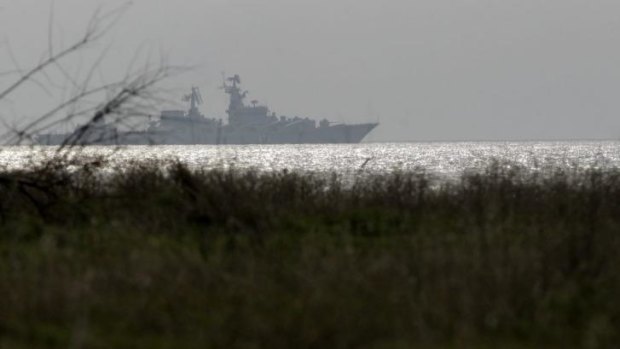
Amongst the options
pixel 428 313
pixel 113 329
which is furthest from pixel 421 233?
pixel 113 329

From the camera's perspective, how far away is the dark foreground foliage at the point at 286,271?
6.83 meters

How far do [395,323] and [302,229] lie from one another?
200 inches

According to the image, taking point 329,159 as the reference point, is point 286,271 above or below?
above

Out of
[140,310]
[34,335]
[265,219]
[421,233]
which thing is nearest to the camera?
[34,335]

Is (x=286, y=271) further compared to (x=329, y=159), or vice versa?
(x=329, y=159)

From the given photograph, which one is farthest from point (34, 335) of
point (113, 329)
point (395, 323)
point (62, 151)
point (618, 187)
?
point (618, 187)

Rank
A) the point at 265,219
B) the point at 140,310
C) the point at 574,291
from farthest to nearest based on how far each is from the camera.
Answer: the point at 265,219 < the point at 574,291 < the point at 140,310

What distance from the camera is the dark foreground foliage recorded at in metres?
6.83

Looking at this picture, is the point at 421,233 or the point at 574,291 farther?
the point at 421,233

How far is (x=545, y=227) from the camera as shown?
11.4 meters

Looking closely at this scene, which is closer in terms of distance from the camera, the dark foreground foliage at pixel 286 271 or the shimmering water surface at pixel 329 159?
the dark foreground foliage at pixel 286 271

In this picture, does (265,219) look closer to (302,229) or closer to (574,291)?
(302,229)

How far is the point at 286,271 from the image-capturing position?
844 cm

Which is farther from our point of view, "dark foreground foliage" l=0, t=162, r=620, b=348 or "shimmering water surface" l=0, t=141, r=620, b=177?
"shimmering water surface" l=0, t=141, r=620, b=177
